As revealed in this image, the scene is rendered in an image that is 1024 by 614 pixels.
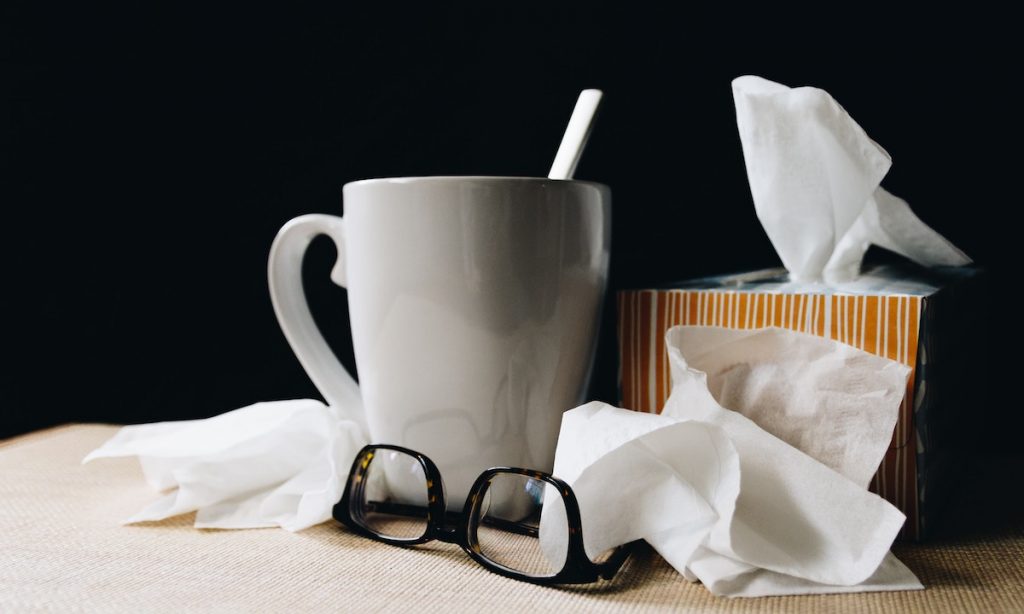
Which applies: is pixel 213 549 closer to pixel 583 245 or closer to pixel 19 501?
pixel 19 501

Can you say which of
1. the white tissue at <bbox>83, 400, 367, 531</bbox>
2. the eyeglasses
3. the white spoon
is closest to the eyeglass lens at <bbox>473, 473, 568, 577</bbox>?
the eyeglasses

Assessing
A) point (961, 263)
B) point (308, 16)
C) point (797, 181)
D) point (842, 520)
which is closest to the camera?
point (842, 520)

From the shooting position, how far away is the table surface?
15.3 inches

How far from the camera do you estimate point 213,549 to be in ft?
1.56

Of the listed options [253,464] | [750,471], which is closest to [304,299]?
[253,464]

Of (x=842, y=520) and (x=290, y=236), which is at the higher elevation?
(x=290, y=236)

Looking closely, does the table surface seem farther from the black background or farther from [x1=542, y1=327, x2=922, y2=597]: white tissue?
the black background

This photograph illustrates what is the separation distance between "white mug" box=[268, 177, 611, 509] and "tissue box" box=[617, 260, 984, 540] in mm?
38

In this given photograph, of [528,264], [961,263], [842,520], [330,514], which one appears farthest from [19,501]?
[961,263]

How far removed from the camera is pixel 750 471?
436 millimetres

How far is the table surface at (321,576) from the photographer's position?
15.3 inches

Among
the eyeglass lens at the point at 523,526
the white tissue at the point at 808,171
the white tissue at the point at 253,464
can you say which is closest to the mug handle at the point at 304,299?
the white tissue at the point at 253,464

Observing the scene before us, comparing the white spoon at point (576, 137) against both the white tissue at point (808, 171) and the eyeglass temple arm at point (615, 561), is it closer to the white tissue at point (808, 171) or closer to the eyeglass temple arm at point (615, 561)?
the white tissue at point (808, 171)

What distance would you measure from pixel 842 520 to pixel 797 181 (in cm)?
21
